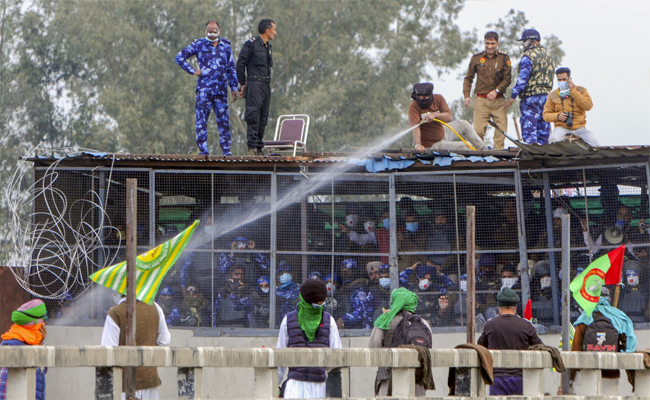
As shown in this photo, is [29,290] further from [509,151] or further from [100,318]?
[509,151]

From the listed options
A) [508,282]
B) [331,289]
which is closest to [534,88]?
[508,282]

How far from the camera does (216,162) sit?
1088 cm

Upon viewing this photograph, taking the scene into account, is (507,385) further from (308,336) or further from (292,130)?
(292,130)

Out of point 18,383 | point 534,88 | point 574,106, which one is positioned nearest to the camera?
point 18,383

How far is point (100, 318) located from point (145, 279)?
3.30 metres

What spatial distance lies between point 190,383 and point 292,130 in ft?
24.7

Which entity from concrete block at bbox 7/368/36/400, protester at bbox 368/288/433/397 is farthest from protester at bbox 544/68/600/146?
concrete block at bbox 7/368/36/400

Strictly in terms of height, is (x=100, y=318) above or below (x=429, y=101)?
below

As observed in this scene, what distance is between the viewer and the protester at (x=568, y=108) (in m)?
11.2

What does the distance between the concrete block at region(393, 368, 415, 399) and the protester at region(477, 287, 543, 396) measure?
3.53 ft

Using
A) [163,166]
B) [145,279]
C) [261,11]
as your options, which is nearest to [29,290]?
[163,166]

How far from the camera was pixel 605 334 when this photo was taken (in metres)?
8.02

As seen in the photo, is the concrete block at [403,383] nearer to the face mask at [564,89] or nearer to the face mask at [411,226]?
the face mask at [411,226]

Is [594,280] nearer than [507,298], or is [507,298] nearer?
[507,298]
